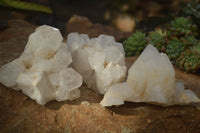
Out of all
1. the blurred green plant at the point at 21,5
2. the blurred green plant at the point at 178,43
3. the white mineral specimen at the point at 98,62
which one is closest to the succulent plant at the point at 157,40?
the blurred green plant at the point at 178,43

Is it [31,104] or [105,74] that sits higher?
[105,74]

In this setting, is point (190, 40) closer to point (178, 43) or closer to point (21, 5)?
point (178, 43)

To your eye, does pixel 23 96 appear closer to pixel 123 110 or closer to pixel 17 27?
pixel 123 110

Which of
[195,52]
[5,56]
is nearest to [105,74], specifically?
[5,56]

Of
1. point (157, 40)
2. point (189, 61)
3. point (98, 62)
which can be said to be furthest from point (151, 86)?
point (157, 40)

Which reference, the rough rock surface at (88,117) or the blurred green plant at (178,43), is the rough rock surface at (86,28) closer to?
the blurred green plant at (178,43)

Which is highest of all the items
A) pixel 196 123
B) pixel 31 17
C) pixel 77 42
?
pixel 77 42
